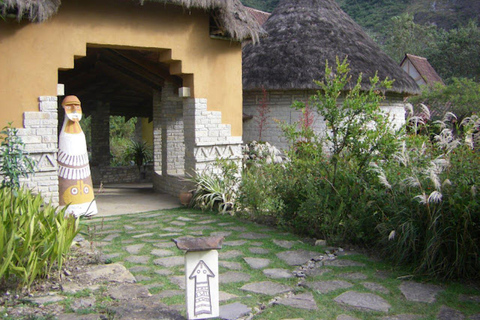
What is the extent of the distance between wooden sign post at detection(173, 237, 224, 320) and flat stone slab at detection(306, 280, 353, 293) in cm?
119

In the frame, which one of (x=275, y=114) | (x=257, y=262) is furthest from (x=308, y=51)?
(x=257, y=262)

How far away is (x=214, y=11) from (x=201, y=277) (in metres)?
6.19

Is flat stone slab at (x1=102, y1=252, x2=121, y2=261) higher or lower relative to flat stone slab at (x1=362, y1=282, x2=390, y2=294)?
higher

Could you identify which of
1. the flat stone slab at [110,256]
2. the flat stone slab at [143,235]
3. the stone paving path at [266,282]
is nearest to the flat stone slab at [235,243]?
the stone paving path at [266,282]

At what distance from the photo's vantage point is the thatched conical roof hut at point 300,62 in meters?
12.6

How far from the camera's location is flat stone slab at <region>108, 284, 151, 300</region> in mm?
4191

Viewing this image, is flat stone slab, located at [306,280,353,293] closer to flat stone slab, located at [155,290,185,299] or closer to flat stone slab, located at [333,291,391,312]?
flat stone slab, located at [333,291,391,312]

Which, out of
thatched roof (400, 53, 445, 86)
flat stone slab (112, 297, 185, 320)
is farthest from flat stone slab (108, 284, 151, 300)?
thatched roof (400, 53, 445, 86)

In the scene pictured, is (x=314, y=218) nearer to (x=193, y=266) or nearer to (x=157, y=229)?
(x=157, y=229)

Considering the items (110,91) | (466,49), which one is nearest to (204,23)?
(110,91)

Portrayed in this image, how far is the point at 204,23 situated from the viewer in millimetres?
8977

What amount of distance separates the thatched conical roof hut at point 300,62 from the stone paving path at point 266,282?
6.55 meters

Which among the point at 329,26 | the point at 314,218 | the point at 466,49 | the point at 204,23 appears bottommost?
the point at 314,218

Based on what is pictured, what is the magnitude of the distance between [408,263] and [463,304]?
97cm
